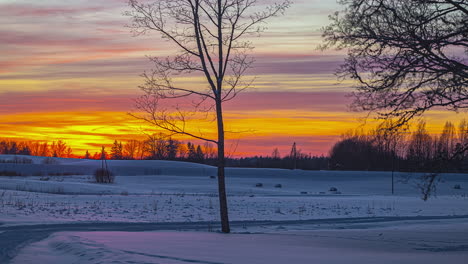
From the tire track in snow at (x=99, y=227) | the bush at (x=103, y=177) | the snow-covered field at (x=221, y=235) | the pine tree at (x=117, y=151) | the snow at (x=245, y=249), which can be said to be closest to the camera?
the snow at (x=245, y=249)

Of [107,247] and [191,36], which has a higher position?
[191,36]

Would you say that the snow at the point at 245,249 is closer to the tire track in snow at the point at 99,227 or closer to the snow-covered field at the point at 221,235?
the snow-covered field at the point at 221,235

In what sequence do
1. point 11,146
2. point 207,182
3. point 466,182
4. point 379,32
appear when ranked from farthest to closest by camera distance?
point 11,146 → point 466,182 → point 207,182 → point 379,32

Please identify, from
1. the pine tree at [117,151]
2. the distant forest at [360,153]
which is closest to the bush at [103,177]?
the distant forest at [360,153]

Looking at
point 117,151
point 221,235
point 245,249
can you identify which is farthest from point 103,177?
point 117,151

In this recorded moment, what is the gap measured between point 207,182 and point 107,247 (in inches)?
→ 2369

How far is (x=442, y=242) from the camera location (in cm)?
1667

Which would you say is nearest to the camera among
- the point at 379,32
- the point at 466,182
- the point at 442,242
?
the point at 379,32

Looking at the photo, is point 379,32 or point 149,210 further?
point 149,210

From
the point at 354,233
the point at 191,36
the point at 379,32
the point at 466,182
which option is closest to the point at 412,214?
the point at 354,233

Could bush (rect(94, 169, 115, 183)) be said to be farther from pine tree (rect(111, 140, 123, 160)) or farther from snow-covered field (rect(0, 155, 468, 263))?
pine tree (rect(111, 140, 123, 160))

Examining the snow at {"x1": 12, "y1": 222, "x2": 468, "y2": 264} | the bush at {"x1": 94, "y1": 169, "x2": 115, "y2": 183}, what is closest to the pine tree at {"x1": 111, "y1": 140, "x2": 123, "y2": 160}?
the bush at {"x1": 94, "y1": 169, "x2": 115, "y2": 183}

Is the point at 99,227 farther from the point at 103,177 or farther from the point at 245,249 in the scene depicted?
the point at 103,177

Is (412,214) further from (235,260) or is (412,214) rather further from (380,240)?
(235,260)
